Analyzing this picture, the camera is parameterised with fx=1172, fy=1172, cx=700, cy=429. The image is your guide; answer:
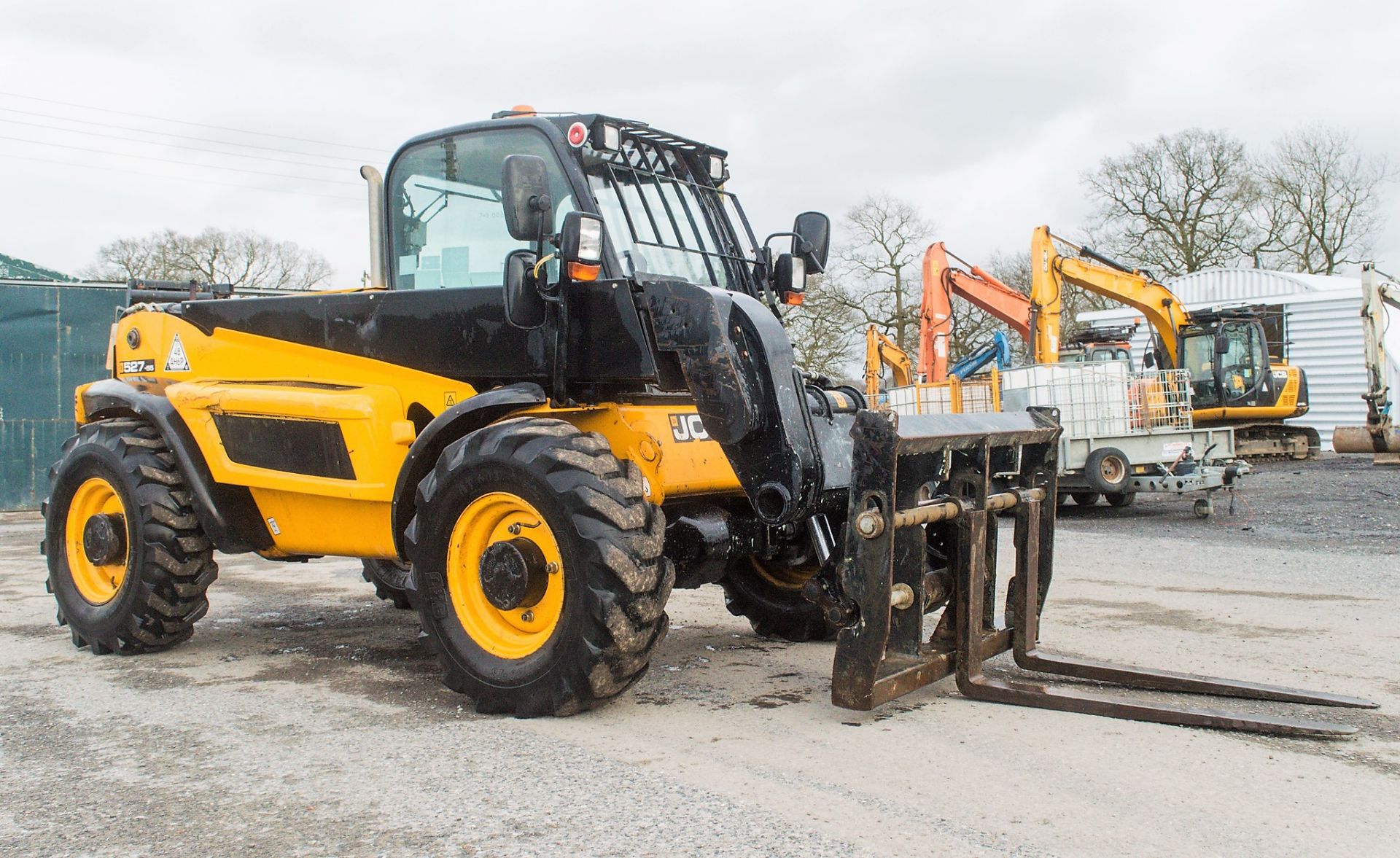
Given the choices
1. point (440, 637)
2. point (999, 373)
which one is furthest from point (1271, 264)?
point (440, 637)

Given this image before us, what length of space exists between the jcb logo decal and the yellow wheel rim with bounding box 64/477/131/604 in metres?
3.22

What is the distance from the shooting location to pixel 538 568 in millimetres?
4652

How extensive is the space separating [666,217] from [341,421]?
1.79 metres

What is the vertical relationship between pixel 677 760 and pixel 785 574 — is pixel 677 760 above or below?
below

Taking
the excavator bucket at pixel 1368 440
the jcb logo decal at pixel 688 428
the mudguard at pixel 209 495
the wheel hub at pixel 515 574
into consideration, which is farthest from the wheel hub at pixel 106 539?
the excavator bucket at pixel 1368 440

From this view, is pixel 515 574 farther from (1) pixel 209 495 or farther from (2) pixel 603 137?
(1) pixel 209 495

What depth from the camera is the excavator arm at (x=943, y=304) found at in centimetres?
2038

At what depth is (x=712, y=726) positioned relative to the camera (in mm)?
4520

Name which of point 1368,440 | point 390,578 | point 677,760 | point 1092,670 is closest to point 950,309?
point 1368,440

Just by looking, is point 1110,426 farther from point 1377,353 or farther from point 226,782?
point 226,782

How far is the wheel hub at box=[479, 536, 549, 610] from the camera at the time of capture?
462cm

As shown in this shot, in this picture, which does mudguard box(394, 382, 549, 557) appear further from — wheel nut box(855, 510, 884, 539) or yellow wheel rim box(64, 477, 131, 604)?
yellow wheel rim box(64, 477, 131, 604)

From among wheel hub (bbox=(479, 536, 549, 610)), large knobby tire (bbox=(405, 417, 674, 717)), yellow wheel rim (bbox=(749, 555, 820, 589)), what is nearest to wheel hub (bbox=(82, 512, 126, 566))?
large knobby tire (bbox=(405, 417, 674, 717))

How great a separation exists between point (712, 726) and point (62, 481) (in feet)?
13.5
